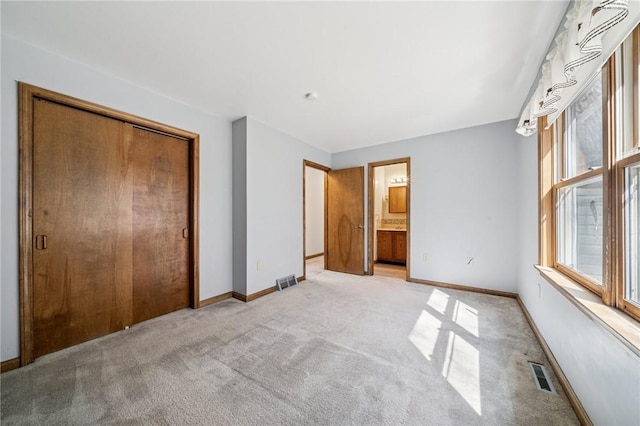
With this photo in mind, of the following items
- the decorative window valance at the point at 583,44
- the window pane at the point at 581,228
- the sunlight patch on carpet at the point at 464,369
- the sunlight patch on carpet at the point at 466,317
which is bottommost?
the sunlight patch on carpet at the point at 466,317

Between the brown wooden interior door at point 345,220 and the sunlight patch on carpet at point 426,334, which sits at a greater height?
the brown wooden interior door at point 345,220

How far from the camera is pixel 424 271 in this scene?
3779 millimetres

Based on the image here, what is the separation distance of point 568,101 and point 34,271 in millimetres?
4109

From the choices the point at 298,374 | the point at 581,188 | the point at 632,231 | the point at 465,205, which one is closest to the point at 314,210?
the point at 465,205

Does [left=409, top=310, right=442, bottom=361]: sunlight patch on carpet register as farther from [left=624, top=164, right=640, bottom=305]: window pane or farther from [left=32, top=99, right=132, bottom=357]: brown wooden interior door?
[left=32, top=99, right=132, bottom=357]: brown wooden interior door

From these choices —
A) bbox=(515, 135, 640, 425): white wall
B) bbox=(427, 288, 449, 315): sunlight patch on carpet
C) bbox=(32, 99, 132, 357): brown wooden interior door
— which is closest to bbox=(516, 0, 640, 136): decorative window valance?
bbox=(515, 135, 640, 425): white wall

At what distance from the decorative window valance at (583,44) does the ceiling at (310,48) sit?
1.18 ft

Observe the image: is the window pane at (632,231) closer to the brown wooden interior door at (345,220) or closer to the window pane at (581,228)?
the window pane at (581,228)

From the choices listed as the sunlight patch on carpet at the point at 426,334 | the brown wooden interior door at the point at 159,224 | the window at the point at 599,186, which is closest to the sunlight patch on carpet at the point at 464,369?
the sunlight patch on carpet at the point at 426,334

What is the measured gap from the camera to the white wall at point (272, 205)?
10.3 ft

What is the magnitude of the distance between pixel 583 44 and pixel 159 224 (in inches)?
135

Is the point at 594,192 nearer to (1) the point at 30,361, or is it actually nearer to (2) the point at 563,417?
(2) the point at 563,417

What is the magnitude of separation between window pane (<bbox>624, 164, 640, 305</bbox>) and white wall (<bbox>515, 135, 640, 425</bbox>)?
238 millimetres

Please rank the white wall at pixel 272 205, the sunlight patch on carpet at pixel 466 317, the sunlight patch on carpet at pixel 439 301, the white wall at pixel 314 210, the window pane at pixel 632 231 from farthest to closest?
the white wall at pixel 314 210 → the white wall at pixel 272 205 → the sunlight patch on carpet at pixel 439 301 → the sunlight patch on carpet at pixel 466 317 → the window pane at pixel 632 231
